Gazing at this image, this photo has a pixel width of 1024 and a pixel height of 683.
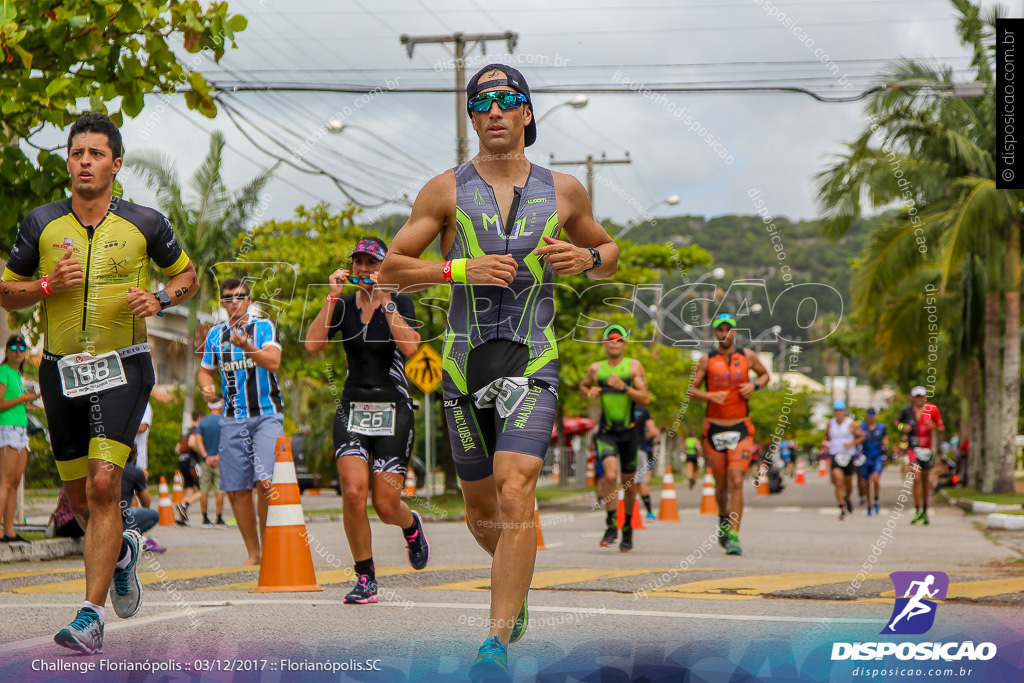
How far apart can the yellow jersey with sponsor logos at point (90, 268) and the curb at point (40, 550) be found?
542cm

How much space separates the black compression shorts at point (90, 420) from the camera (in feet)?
16.6

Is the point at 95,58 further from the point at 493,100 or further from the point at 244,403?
the point at 493,100

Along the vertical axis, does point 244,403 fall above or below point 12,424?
above

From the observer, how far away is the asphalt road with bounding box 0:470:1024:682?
445 cm

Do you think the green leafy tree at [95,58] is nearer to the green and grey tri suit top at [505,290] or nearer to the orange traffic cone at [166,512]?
the green and grey tri suit top at [505,290]

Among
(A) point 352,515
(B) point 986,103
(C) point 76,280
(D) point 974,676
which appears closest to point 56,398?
(C) point 76,280

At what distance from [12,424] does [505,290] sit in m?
8.07

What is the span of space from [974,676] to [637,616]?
6.77 feet

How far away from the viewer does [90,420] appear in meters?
5.10

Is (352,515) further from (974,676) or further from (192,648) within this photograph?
(974,676)

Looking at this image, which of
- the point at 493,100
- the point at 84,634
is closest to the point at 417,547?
the point at 84,634

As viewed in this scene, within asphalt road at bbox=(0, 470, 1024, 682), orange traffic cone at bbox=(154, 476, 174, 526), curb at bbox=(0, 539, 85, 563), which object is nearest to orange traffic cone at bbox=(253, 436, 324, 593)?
asphalt road at bbox=(0, 470, 1024, 682)

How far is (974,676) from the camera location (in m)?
4.22

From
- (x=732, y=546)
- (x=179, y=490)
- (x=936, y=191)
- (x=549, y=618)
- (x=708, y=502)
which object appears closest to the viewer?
(x=549, y=618)
